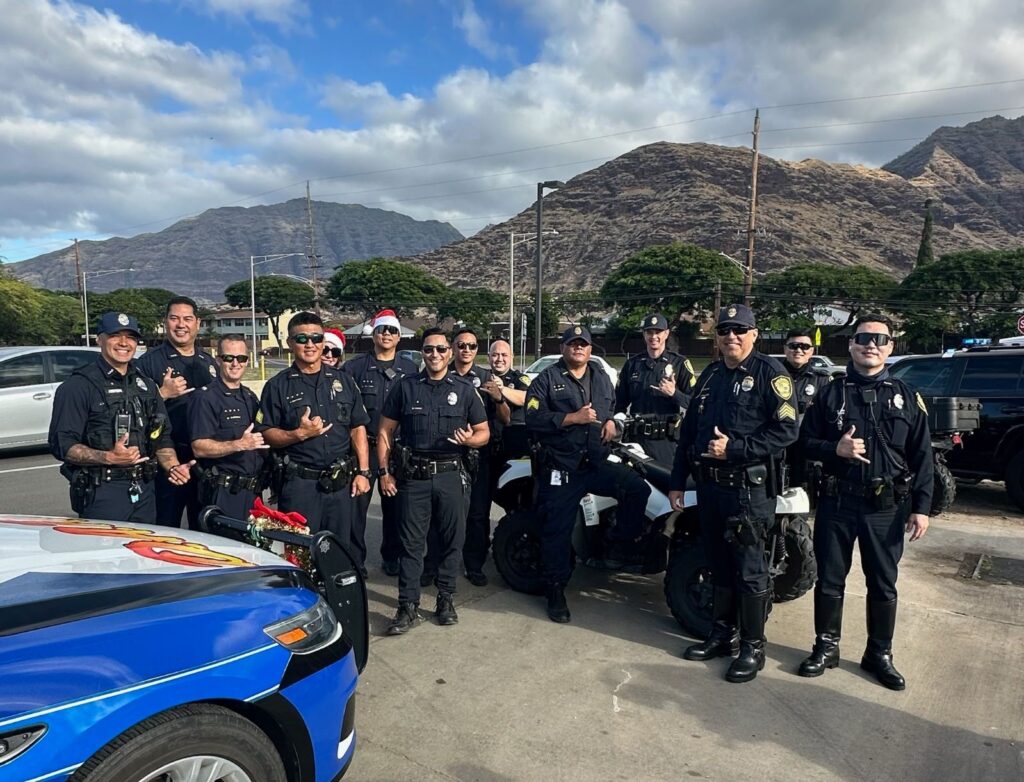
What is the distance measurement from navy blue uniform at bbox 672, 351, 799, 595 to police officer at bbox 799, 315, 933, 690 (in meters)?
0.27

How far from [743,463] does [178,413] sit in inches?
150

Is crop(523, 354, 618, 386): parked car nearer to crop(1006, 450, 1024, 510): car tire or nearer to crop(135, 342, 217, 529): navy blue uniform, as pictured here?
crop(135, 342, 217, 529): navy blue uniform

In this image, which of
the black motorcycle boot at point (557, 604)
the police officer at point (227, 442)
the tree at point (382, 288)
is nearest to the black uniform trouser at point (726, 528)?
the black motorcycle boot at point (557, 604)

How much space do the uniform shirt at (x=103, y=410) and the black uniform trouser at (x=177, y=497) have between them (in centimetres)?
41

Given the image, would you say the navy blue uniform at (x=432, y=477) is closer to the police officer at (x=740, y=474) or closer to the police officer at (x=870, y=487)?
the police officer at (x=740, y=474)

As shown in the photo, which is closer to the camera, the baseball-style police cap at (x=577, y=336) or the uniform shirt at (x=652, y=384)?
the baseball-style police cap at (x=577, y=336)

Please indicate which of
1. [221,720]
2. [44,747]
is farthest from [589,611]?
[44,747]

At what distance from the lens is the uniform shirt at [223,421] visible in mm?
4375

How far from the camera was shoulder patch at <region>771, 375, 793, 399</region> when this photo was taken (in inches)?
146

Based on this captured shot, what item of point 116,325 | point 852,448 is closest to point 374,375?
point 116,325

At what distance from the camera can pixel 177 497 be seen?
4746 millimetres

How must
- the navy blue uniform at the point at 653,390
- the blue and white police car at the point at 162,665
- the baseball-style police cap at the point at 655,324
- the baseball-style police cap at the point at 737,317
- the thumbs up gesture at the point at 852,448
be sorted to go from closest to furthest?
the blue and white police car at the point at 162,665, the thumbs up gesture at the point at 852,448, the baseball-style police cap at the point at 737,317, the navy blue uniform at the point at 653,390, the baseball-style police cap at the point at 655,324

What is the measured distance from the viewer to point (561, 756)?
3020 mm

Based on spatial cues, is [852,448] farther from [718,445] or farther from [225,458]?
[225,458]
